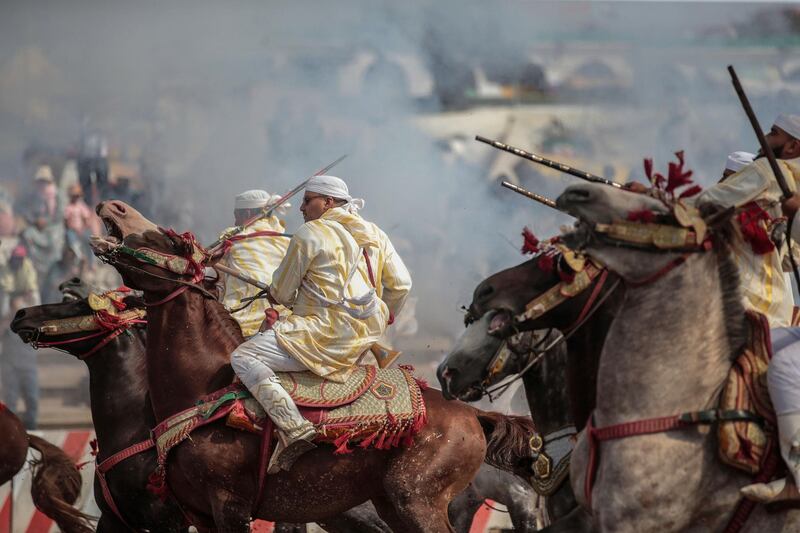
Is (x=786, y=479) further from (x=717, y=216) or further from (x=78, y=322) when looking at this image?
(x=78, y=322)

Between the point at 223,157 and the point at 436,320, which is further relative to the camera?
the point at 223,157

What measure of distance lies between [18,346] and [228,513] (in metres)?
9.46

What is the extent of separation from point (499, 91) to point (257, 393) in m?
13.5

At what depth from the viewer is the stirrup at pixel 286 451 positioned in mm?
6852

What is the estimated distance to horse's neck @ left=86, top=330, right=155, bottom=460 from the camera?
25.7 ft

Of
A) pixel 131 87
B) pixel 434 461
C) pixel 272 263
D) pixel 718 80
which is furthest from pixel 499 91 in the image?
pixel 434 461

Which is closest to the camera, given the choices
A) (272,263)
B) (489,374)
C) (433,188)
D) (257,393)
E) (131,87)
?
(489,374)

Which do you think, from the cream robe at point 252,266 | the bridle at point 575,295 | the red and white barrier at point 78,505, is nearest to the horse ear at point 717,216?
the bridle at point 575,295

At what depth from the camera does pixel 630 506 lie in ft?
15.8

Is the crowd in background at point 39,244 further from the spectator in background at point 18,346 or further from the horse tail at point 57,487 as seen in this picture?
the horse tail at point 57,487

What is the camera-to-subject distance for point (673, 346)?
4.92 meters

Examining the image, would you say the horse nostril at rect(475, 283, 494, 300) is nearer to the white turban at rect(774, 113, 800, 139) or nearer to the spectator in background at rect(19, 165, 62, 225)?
the white turban at rect(774, 113, 800, 139)

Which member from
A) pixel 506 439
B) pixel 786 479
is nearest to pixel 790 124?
pixel 786 479

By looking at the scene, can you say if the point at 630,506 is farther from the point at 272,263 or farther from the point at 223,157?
the point at 223,157
